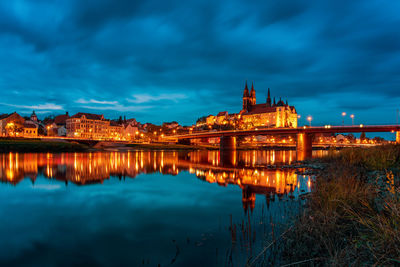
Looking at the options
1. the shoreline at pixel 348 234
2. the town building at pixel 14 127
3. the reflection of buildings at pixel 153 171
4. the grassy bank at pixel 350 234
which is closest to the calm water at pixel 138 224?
the reflection of buildings at pixel 153 171

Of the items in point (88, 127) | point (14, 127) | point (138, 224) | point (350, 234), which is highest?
point (88, 127)

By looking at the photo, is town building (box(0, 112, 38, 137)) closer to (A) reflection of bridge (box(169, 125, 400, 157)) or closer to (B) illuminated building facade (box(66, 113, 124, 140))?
(B) illuminated building facade (box(66, 113, 124, 140))

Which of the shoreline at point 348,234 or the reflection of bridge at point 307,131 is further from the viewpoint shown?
the reflection of bridge at point 307,131

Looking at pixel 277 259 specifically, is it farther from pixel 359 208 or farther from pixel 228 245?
pixel 359 208

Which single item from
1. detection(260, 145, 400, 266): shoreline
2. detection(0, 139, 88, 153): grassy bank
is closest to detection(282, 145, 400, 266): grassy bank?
detection(260, 145, 400, 266): shoreline

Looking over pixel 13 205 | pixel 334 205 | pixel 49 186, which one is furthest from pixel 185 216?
pixel 49 186

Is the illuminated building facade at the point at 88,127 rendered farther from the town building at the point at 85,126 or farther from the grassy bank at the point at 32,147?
the grassy bank at the point at 32,147

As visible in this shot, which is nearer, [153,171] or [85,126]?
[153,171]

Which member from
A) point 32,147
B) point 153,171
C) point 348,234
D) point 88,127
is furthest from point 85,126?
point 348,234

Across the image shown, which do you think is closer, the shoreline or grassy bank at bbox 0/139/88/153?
the shoreline

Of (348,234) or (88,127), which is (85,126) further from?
(348,234)

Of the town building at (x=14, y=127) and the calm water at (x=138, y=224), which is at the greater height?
the town building at (x=14, y=127)

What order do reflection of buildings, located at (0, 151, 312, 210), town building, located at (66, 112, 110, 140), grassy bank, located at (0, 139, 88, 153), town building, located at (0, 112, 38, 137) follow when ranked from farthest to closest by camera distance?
1. town building, located at (66, 112, 110, 140)
2. town building, located at (0, 112, 38, 137)
3. grassy bank, located at (0, 139, 88, 153)
4. reflection of buildings, located at (0, 151, 312, 210)

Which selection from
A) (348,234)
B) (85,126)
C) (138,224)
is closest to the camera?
(348,234)
